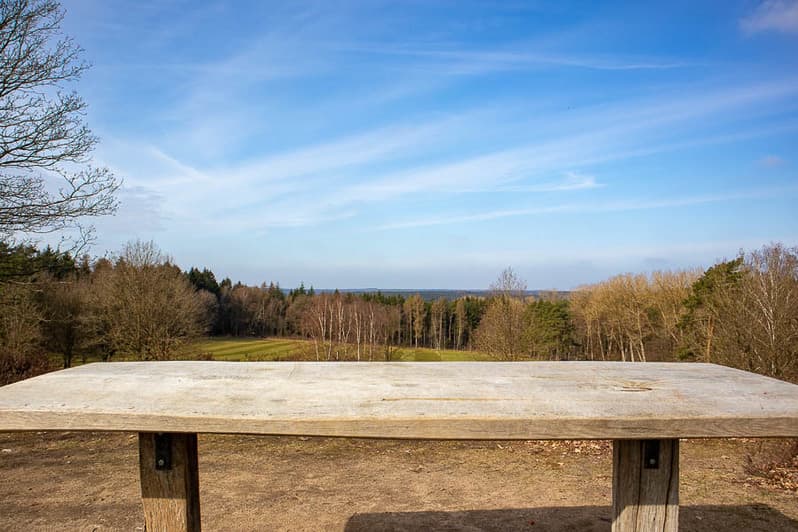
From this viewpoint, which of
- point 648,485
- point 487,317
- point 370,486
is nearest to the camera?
point 648,485

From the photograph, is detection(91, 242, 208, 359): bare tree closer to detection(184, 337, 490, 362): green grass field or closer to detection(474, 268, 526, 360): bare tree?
detection(184, 337, 490, 362): green grass field

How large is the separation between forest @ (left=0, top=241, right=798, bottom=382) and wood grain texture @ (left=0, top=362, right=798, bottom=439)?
730 centimetres

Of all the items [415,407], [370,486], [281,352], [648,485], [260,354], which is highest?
[415,407]

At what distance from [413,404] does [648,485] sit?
1199 mm

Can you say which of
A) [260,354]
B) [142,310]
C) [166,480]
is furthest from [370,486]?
[260,354]

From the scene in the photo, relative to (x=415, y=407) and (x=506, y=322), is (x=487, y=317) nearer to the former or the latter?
(x=506, y=322)

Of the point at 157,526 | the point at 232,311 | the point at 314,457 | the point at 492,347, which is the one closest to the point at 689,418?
the point at 157,526

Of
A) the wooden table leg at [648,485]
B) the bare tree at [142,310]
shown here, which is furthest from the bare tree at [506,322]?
the wooden table leg at [648,485]

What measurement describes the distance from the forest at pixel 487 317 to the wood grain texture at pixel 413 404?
7298 millimetres

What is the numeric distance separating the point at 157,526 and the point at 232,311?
53.3 m

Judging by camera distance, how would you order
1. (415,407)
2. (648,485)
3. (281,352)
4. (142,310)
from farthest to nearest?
1. (281,352)
2. (142,310)
3. (648,485)
4. (415,407)

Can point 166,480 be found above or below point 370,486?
above

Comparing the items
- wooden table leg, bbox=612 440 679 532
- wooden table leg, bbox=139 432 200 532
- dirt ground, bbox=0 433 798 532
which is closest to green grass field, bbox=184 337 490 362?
dirt ground, bbox=0 433 798 532

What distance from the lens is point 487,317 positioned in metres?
22.1
